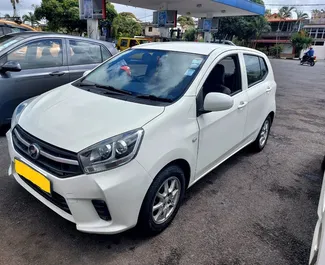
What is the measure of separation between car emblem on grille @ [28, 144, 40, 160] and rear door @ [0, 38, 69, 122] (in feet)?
8.10

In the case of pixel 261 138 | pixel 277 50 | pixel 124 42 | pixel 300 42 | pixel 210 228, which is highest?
pixel 300 42

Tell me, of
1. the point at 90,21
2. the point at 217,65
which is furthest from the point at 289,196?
the point at 90,21

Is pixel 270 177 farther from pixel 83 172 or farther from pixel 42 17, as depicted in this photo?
pixel 42 17

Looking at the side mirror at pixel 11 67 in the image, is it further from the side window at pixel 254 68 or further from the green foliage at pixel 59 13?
the green foliage at pixel 59 13

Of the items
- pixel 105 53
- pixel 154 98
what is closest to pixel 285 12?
pixel 105 53

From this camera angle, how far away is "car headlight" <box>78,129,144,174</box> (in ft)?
6.37

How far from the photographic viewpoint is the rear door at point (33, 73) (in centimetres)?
420

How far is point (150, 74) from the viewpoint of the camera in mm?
2877

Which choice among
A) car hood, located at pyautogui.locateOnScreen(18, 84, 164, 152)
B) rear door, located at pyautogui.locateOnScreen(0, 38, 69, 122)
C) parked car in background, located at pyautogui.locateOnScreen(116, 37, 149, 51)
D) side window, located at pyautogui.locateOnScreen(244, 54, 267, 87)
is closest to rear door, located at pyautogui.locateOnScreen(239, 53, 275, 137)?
side window, located at pyautogui.locateOnScreen(244, 54, 267, 87)

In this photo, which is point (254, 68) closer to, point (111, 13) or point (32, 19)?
point (111, 13)

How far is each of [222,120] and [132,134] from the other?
1216 millimetres

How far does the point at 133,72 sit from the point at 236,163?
203 cm

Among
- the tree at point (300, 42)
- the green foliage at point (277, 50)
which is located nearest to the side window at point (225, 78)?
the green foliage at point (277, 50)

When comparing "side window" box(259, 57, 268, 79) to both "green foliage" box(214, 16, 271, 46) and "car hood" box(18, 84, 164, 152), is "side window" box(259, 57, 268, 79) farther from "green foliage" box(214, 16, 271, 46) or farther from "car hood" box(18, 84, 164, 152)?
"green foliage" box(214, 16, 271, 46)
